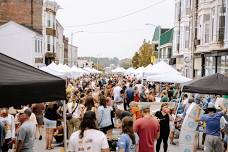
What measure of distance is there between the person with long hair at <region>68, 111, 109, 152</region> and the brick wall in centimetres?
4844

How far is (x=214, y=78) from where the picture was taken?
1124 centimetres

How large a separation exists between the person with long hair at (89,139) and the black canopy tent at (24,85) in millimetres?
704

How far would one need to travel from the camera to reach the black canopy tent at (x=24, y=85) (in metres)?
5.44

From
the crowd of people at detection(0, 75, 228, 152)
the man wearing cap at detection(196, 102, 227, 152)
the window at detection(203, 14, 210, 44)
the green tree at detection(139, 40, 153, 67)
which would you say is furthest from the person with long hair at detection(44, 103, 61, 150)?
the green tree at detection(139, 40, 153, 67)

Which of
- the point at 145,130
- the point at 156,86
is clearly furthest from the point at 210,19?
the point at 145,130

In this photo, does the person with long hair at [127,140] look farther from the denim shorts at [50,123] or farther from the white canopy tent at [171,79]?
the white canopy tent at [171,79]

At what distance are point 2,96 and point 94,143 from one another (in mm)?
1514

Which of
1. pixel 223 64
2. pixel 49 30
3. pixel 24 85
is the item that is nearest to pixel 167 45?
pixel 49 30

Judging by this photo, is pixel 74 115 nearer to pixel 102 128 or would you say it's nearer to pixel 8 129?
Result: pixel 102 128

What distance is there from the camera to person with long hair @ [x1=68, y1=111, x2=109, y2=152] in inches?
242

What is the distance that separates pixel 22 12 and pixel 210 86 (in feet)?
153

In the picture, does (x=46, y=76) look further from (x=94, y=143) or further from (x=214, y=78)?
(x=214, y=78)

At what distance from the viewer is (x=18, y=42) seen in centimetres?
4750

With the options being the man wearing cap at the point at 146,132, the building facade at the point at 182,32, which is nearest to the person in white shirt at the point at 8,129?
the man wearing cap at the point at 146,132
